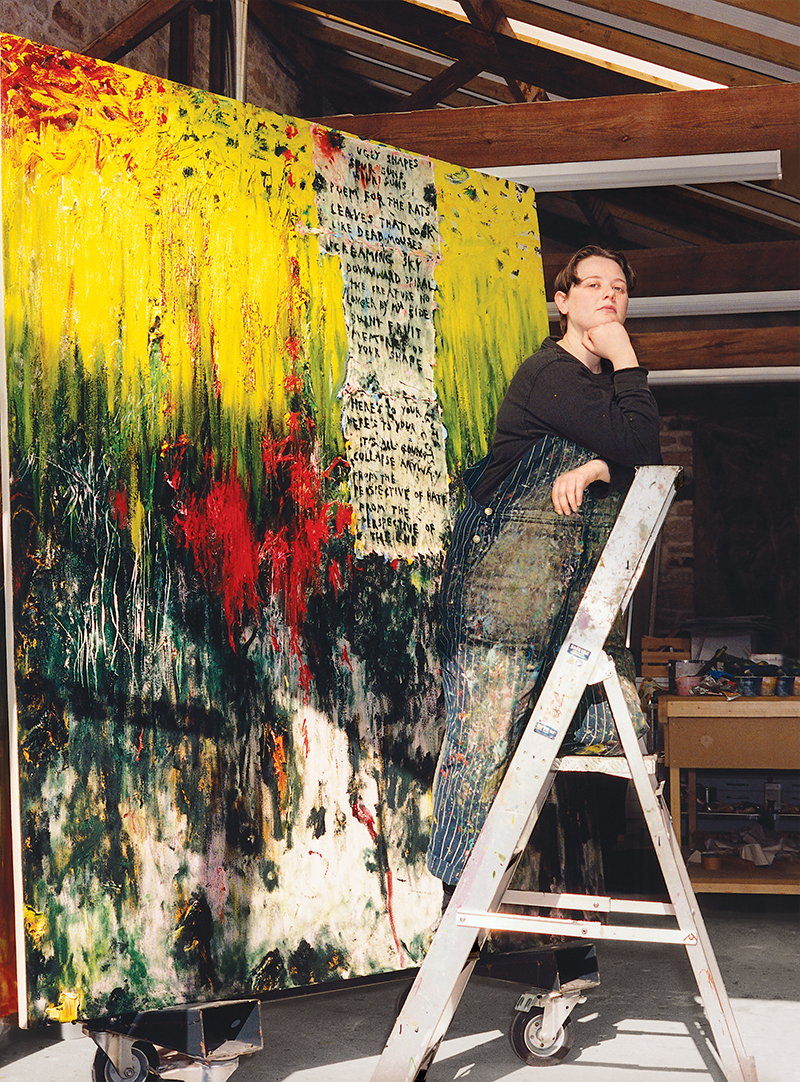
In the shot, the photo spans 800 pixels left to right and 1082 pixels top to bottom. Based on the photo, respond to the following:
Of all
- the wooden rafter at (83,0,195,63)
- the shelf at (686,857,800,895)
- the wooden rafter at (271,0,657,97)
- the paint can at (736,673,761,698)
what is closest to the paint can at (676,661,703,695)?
the paint can at (736,673,761,698)

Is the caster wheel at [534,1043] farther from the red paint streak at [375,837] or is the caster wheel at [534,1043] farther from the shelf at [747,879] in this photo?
the shelf at [747,879]

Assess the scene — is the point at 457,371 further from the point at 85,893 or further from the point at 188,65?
the point at 188,65

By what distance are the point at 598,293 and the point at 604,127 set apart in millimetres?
1118

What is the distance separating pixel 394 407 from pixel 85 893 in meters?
1.25

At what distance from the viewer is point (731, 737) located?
171 inches

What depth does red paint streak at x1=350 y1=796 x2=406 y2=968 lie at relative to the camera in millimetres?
2312

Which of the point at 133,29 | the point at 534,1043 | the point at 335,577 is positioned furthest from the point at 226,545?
the point at 133,29

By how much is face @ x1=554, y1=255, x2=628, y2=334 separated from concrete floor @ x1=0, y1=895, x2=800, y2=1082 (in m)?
1.64

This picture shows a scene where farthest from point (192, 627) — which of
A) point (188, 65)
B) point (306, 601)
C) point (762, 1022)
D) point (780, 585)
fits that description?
point (780, 585)

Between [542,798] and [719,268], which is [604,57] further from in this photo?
[542,798]

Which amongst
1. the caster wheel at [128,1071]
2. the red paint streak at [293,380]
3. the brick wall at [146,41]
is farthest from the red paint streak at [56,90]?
the caster wheel at [128,1071]

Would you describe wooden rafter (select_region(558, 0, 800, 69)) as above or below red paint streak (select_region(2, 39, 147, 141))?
above

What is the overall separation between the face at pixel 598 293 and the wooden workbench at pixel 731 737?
Result: 2.60 metres

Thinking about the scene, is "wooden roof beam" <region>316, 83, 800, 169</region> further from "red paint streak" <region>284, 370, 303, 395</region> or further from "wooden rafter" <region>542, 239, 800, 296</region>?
"wooden rafter" <region>542, 239, 800, 296</region>
